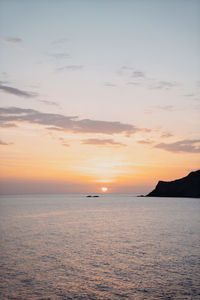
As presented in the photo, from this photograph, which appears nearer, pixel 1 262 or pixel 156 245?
pixel 1 262

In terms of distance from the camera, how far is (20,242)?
4150cm

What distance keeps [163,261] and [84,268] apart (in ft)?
29.9

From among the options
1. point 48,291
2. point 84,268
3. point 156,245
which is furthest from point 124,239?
point 48,291

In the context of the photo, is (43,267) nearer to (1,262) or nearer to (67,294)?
(1,262)

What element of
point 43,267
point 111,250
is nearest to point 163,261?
point 111,250

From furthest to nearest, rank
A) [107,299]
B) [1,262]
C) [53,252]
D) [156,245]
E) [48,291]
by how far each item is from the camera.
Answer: [156,245] < [53,252] < [1,262] < [48,291] < [107,299]

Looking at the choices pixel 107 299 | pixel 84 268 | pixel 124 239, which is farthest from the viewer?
pixel 124 239

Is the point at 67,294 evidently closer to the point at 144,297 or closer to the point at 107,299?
the point at 107,299

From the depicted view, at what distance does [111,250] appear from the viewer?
36.1 metres

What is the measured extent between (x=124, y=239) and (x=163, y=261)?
51.6 ft

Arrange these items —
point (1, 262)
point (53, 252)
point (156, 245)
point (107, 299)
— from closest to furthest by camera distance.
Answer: point (107, 299), point (1, 262), point (53, 252), point (156, 245)

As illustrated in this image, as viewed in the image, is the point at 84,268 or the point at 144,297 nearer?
the point at 144,297

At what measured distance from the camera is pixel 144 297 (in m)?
19.8

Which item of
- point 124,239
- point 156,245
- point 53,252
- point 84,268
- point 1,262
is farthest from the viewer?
point 124,239
